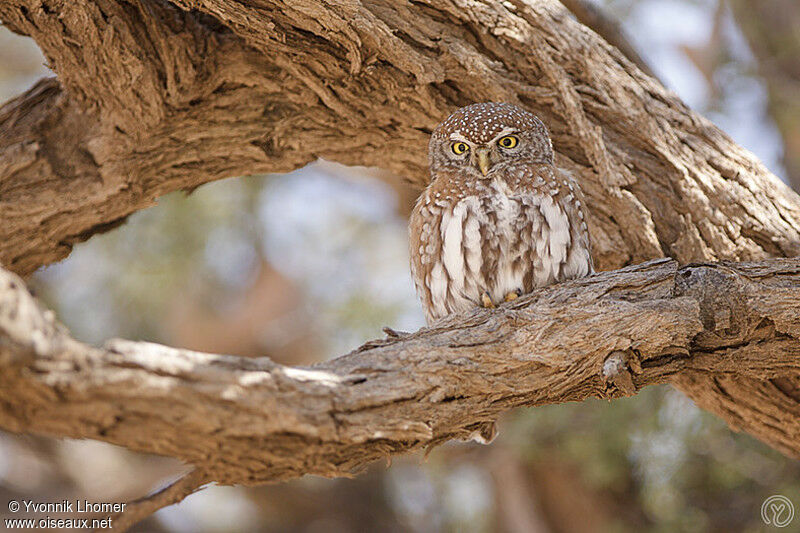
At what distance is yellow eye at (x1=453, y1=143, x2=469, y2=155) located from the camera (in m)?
4.07

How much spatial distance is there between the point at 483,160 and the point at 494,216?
307 mm

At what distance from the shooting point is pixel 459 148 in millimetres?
4090

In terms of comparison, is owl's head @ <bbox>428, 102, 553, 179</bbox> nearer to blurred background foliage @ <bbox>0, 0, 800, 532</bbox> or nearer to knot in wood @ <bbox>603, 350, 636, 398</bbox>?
knot in wood @ <bbox>603, 350, 636, 398</bbox>

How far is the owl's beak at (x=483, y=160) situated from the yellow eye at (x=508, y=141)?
11 centimetres

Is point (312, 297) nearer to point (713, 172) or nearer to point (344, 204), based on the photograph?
point (344, 204)

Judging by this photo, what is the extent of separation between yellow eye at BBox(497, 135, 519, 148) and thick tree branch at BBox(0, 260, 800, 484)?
0.87 metres

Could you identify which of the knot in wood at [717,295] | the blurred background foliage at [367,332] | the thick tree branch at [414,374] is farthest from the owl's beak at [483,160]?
the blurred background foliage at [367,332]

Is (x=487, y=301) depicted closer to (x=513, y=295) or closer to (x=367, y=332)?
(x=513, y=295)

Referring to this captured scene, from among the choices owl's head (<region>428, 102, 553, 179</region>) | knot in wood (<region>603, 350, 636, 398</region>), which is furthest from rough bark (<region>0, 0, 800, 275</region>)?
knot in wood (<region>603, 350, 636, 398</region>)

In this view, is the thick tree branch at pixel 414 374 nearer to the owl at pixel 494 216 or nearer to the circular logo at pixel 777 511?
the owl at pixel 494 216

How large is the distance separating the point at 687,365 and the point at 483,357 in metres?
1.04

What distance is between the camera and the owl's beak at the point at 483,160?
397cm

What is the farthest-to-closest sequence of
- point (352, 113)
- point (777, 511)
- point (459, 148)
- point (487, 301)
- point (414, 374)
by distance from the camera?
point (777, 511) → point (352, 113) → point (459, 148) → point (487, 301) → point (414, 374)

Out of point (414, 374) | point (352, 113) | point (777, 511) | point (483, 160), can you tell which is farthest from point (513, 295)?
point (777, 511)
